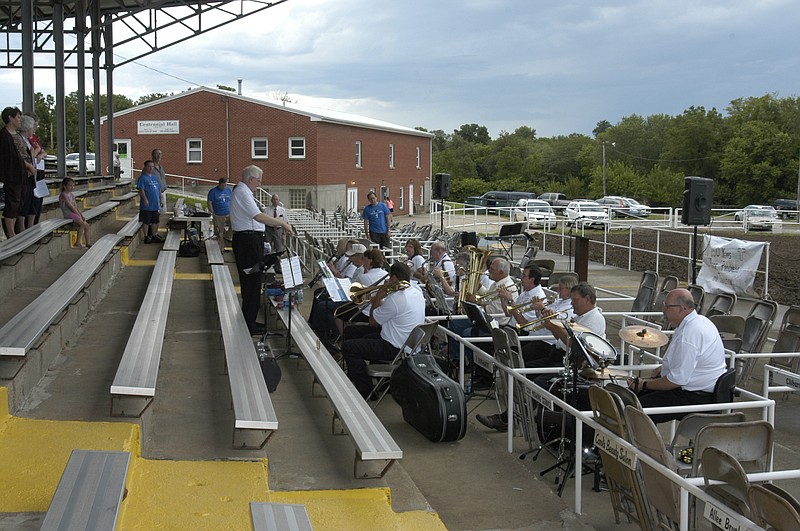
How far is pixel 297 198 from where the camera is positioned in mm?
42219

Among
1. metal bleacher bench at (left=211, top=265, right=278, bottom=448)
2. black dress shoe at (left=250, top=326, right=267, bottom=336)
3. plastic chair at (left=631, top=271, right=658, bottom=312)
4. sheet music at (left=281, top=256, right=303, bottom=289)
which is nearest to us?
metal bleacher bench at (left=211, top=265, right=278, bottom=448)

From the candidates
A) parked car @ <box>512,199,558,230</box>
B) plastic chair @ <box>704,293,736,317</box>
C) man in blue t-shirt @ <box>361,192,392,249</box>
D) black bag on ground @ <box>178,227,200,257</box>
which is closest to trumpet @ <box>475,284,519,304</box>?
plastic chair @ <box>704,293,736,317</box>

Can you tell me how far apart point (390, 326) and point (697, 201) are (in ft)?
22.4

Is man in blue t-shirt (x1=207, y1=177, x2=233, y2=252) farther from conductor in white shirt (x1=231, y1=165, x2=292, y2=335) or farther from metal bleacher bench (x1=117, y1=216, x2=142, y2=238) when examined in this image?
conductor in white shirt (x1=231, y1=165, x2=292, y2=335)

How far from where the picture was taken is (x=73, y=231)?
11.6m

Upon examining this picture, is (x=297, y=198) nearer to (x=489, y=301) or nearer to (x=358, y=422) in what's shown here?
(x=489, y=301)

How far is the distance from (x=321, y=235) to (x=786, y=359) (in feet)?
42.6

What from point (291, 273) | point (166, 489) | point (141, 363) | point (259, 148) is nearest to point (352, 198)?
point (259, 148)

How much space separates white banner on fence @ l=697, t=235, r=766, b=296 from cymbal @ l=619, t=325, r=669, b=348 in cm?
842

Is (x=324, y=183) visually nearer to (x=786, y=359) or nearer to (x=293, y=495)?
(x=786, y=359)

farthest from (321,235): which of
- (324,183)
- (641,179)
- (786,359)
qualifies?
(641,179)

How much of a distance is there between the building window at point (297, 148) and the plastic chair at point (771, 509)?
128 feet

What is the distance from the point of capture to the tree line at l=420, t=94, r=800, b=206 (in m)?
72.5

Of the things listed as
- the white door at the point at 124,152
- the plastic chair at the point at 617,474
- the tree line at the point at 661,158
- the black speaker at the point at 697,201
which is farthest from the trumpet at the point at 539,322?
the tree line at the point at 661,158
